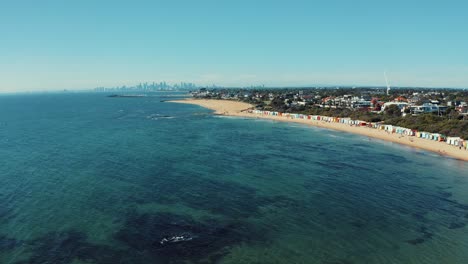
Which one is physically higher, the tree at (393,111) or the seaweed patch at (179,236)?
the tree at (393,111)

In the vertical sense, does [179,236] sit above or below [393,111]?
below

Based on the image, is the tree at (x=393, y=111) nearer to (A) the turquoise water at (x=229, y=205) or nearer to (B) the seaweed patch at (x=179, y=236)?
(A) the turquoise water at (x=229, y=205)

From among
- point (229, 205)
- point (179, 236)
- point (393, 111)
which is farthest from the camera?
point (393, 111)

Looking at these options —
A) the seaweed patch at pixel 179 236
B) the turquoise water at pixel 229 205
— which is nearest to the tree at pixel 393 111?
the turquoise water at pixel 229 205

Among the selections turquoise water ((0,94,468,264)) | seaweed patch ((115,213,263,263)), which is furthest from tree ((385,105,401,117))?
seaweed patch ((115,213,263,263))

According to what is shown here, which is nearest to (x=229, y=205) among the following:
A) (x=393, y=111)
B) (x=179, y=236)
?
(x=179, y=236)

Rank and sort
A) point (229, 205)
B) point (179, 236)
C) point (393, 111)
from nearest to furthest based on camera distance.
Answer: point (179, 236) → point (229, 205) → point (393, 111)

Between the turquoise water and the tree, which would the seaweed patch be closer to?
the turquoise water

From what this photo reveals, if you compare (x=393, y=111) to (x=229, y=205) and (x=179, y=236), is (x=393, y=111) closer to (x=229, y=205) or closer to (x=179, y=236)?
(x=229, y=205)

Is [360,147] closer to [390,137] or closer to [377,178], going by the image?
[390,137]
